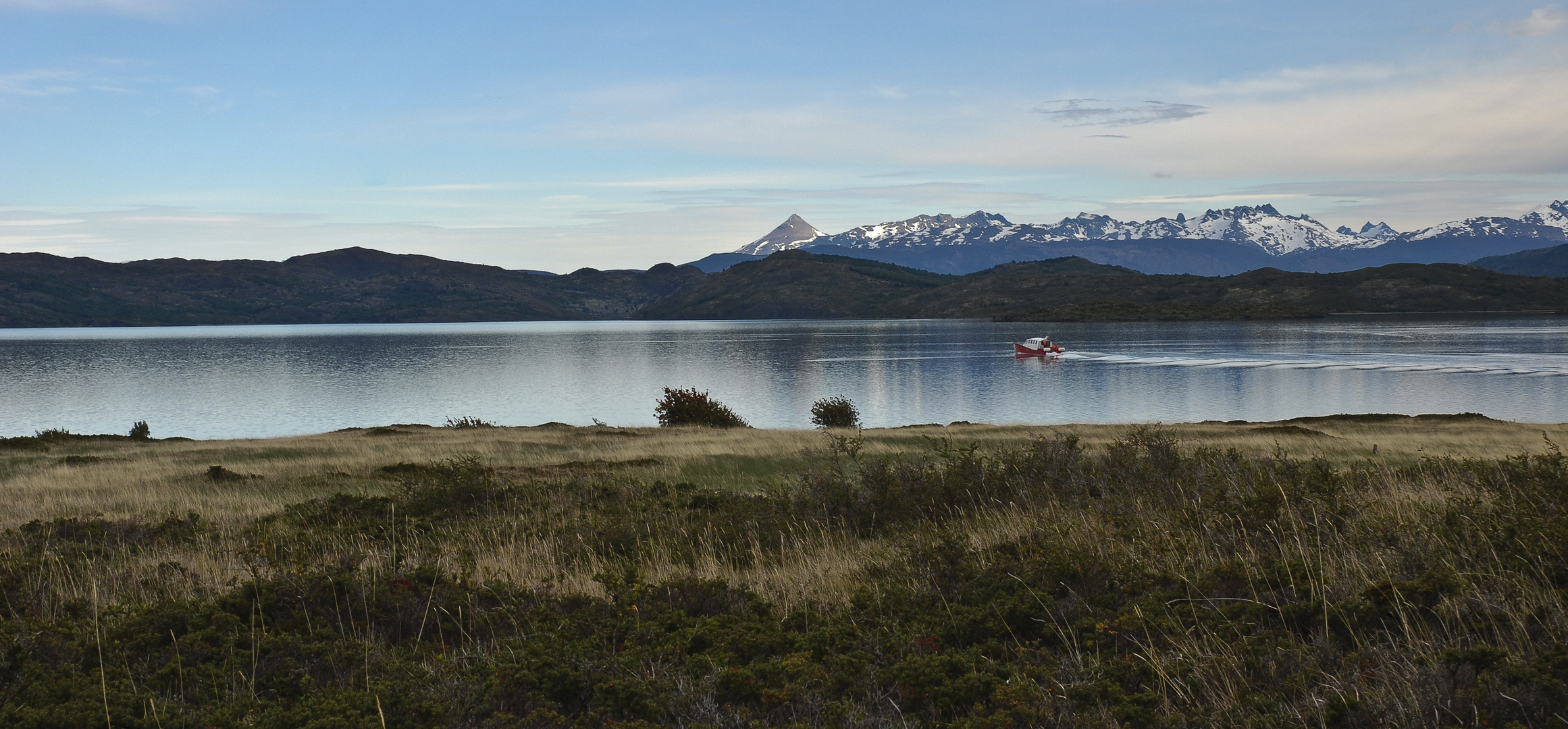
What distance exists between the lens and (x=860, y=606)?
24.1ft

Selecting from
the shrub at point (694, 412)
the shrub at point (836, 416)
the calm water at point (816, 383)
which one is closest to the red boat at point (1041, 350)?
the calm water at point (816, 383)

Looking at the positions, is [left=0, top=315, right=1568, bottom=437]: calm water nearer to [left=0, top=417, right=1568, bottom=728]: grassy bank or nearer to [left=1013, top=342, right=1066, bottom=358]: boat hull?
[left=1013, top=342, right=1066, bottom=358]: boat hull

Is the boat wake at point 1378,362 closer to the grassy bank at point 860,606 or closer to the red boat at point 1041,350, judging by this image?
the red boat at point 1041,350

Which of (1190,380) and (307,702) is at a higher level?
(307,702)

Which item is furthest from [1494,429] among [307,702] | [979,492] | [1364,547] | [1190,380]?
[1190,380]

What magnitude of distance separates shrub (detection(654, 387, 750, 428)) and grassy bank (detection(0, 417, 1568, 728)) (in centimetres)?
2909

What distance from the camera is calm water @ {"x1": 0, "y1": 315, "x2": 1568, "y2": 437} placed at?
67125 millimetres

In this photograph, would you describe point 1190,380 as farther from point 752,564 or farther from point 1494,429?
point 752,564

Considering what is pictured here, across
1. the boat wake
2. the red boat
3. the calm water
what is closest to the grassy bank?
the calm water

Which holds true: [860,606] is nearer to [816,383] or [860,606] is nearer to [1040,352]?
[816,383]

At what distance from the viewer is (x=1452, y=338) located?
14225 centimetres

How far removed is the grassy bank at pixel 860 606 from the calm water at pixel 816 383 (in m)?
47.4

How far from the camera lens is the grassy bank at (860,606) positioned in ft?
16.6

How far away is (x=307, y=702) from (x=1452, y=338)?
173m
